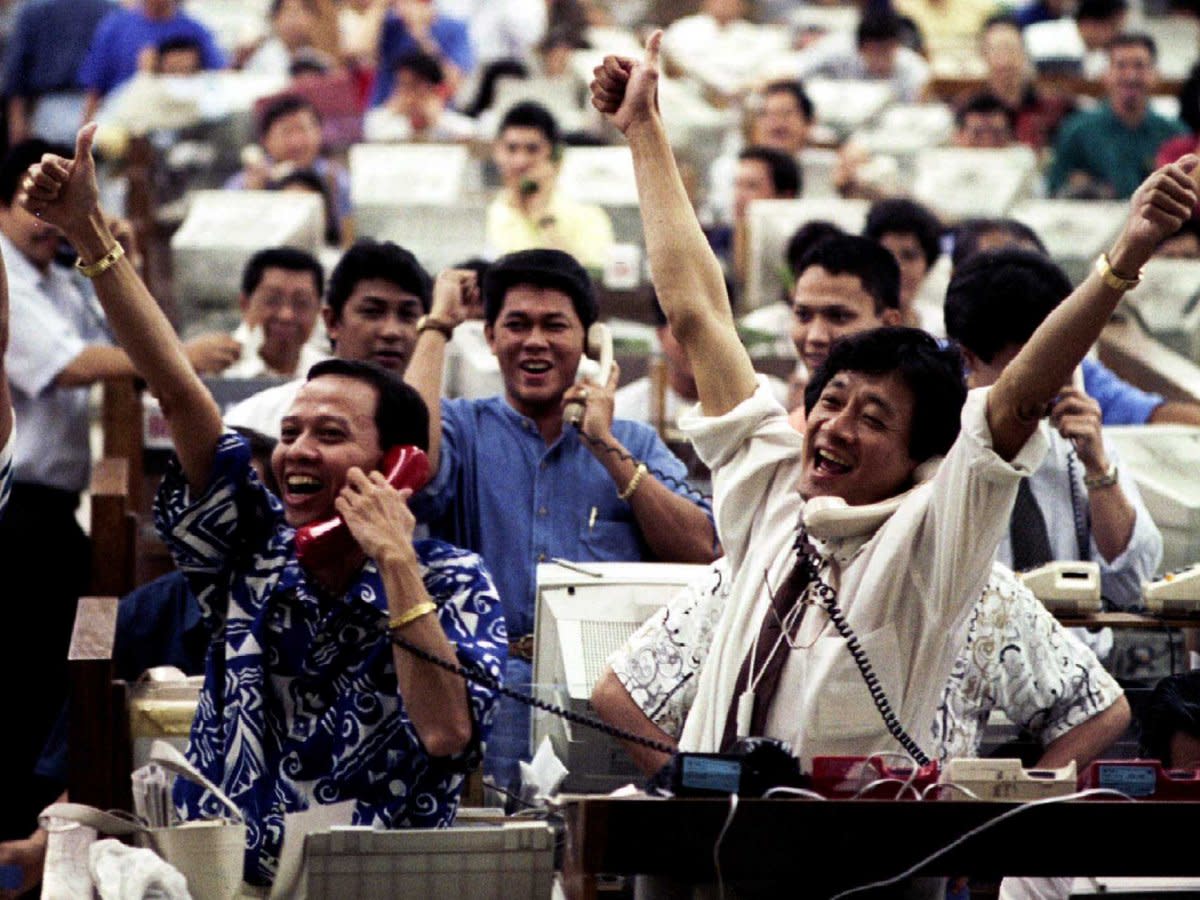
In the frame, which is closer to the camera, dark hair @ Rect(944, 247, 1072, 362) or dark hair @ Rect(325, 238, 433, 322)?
dark hair @ Rect(944, 247, 1072, 362)

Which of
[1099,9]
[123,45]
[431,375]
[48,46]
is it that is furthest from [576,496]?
[1099,9]

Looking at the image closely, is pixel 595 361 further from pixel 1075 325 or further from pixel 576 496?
pixel 1075 325

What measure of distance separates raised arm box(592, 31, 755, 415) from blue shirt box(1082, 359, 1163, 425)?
6.70ft

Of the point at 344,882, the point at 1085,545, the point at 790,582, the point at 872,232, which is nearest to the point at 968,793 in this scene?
the point at 790,582

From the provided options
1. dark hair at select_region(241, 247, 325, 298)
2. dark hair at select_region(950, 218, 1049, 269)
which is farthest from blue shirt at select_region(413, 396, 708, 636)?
dark hair at select_region(950, 218, 1049, 269)

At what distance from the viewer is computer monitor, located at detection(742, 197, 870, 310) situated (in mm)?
6953

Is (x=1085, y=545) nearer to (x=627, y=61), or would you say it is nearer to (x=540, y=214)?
(x=627, y=61)

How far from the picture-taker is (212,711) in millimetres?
3018

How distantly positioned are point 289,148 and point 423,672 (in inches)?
233

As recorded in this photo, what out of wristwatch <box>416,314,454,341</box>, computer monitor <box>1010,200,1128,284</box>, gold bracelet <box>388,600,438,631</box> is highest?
computer monitor <box>1010,200,1128,284</box>

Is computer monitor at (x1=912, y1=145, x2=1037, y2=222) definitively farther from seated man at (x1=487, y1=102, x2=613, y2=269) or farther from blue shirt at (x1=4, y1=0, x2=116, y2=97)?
blue shirt at (x1=4, y1=0, x2=116, y2=97)

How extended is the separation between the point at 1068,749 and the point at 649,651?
0.61 meters

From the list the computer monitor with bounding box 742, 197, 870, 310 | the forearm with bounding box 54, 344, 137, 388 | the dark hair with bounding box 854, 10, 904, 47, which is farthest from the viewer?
the dark hair with bounding box 854, 10, 904, 47

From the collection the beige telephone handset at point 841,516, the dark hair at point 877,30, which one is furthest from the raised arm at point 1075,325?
→ the dark hair at point 877,30
